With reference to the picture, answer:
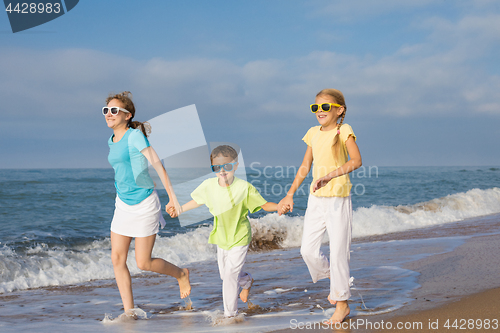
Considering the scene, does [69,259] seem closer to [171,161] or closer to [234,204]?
[171,161]

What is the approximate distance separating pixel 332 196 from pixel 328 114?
707mm

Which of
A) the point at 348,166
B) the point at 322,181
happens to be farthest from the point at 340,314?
the point at 348,166

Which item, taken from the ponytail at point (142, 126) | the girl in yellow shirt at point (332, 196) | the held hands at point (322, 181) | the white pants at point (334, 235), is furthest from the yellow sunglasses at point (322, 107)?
the ponytail at point (142, 126)

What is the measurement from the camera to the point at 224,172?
3.57 meters

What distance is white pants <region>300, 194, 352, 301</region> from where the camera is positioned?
3.33 metres

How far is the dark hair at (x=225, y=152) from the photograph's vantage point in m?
3.59

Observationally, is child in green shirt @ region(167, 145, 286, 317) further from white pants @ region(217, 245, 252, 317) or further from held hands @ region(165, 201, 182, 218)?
held hands @ region(165, 201, 182, 218)

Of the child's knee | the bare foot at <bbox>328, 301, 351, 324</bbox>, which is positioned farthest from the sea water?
the child's knee

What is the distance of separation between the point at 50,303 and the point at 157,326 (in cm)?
206

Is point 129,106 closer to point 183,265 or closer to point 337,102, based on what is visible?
point 337,102

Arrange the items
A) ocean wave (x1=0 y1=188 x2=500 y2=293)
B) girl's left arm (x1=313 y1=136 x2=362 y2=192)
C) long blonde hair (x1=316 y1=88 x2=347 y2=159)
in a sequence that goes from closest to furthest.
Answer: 1. girl's left arm (x1=313 y1=136 x2=362 y2=192)
2. long blonde hair (x1=316 y1=88 x2=347 y2=159)
3. ocean wave (x1=0 y1=188 x2=500 y2=293)

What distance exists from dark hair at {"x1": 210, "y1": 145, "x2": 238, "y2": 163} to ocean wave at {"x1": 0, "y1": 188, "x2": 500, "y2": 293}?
4.01m

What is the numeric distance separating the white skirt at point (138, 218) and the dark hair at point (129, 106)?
0.66 meters

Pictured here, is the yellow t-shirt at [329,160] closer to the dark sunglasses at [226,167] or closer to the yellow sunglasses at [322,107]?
the yellow sunglasses at [322,107]
